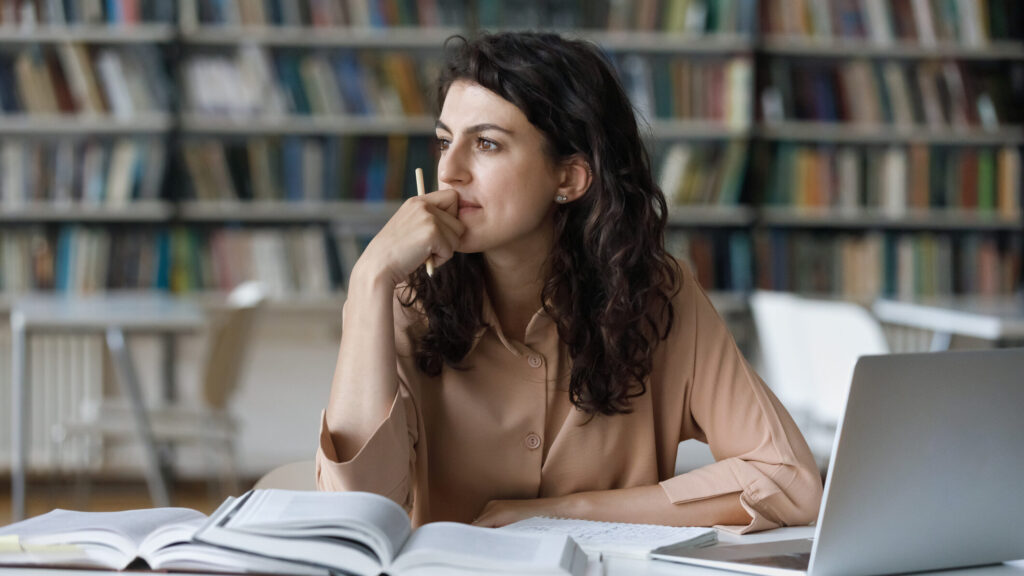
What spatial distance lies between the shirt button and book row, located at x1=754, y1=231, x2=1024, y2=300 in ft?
10.4

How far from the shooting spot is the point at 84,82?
4.22 m

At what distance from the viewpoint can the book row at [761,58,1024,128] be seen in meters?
4.44

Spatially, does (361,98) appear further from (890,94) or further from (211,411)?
(890,94)

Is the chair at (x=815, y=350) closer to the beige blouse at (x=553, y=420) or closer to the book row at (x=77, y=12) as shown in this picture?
the beige blouse at (x=553, y=420)

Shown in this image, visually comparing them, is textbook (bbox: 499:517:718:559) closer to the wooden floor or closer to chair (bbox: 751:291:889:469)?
chair (bbox: 751:291:889:469)

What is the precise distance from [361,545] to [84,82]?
146 inches

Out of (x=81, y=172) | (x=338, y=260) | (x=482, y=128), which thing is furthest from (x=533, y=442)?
(x=81, y=172)

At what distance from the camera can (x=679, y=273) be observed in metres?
1.53

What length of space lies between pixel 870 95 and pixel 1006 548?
3.65 m

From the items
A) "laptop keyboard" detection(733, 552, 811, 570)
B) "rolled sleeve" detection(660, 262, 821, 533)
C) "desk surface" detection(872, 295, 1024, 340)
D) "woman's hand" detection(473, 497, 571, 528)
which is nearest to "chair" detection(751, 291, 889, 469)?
"desk surface" detection(872, 295, 1024, 340)

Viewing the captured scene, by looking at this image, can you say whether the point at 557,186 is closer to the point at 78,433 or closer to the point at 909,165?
the point at 78,433

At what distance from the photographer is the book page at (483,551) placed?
3.04ft

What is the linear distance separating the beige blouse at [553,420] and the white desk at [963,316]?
200 centimetres

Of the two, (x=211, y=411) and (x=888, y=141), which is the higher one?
(x=888, y=141)
